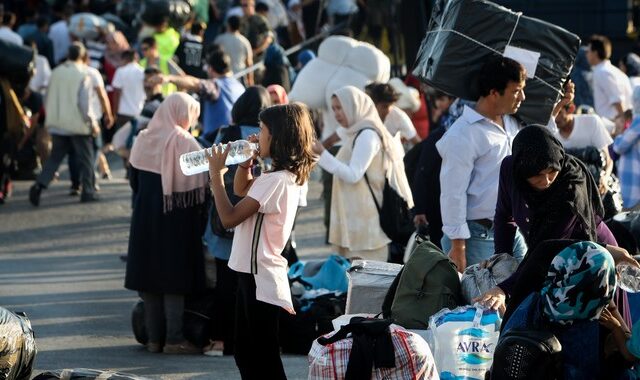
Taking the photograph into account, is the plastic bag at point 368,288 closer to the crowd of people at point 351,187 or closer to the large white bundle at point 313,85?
the crowd of people at point 351,187

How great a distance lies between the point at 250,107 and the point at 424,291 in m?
2.92

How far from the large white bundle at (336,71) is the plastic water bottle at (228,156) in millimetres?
5883

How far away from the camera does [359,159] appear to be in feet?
32.7

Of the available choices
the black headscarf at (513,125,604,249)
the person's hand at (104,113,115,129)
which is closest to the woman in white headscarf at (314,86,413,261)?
the black headscarf at (513,125,604,249)

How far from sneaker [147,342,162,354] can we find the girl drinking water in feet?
7.12

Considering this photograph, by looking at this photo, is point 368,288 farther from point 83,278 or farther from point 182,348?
point 83,278

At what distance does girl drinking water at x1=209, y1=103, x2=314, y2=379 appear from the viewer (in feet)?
22.8

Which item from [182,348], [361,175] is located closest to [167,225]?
[182,348]

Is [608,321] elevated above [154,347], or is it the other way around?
[608,321]

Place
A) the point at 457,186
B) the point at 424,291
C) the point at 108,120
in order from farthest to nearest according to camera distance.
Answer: the point at 108,120 → the point at 457,186 → the point at 424,291

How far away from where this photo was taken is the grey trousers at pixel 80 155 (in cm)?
1498

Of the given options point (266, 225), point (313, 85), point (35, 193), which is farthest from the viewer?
point (35, 193)

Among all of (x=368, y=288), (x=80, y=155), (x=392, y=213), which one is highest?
(x=368, y=288)

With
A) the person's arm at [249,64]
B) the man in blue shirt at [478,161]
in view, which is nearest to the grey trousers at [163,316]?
the man in blue shirt at [478,161]
